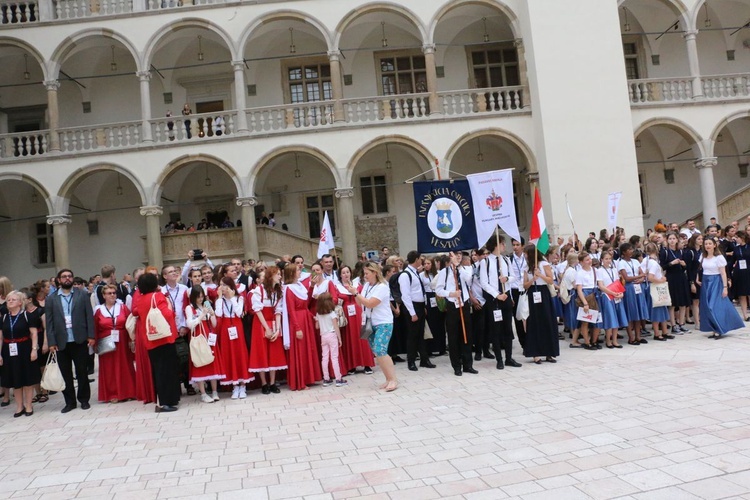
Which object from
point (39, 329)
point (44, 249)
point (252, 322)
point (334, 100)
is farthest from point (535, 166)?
point (44, 249)

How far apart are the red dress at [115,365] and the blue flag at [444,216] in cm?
453

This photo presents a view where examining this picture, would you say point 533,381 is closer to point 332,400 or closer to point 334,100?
point 332,400

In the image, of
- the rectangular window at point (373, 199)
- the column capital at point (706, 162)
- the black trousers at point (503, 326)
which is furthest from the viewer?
the rectangular window at point (373, 199)

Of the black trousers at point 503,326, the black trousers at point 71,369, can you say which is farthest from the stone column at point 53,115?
the black trousers at point 503,326

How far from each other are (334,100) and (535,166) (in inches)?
278

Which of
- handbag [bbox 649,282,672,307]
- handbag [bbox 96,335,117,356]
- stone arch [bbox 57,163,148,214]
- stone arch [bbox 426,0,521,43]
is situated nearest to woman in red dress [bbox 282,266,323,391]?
handbag [bbox 96,335,117,356]

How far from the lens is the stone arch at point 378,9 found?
1919 cm

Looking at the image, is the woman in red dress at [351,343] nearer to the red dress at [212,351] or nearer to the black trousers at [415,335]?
the black trousers at [415,335]

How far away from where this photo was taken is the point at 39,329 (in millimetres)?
8102

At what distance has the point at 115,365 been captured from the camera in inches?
330

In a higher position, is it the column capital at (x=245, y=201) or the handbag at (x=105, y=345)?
the column capital at (x=245, y=201)

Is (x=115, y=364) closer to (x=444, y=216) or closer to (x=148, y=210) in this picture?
(x=444, y=216)

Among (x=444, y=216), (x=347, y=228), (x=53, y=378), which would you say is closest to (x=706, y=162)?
(x=347, y=228)

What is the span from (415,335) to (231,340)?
286cm
